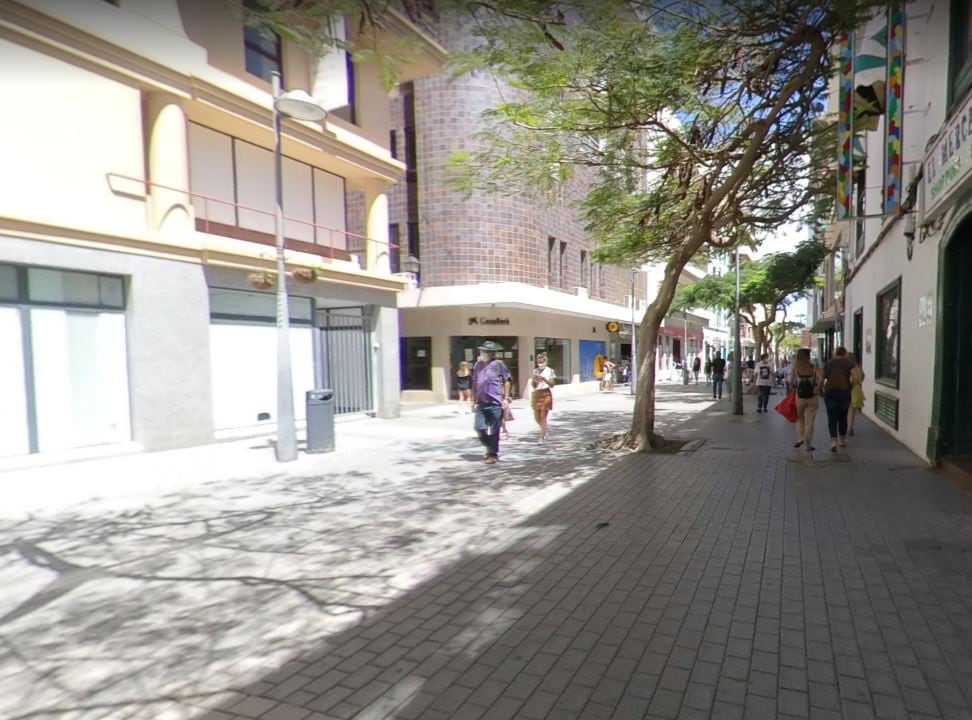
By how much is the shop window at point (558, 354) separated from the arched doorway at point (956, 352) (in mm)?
17516

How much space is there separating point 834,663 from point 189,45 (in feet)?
43.5

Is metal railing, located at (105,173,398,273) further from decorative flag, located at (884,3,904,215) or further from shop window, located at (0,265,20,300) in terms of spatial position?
decorative flag, located at (884,3,904,215)

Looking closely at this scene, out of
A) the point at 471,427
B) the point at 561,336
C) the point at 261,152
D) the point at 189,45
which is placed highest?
the point at 189,45

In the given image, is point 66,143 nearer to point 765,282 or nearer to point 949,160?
point 949,160

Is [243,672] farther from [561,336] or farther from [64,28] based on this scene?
[561,336]

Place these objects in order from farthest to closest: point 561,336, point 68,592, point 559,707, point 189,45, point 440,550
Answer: point 561,336 → point 189,45 → point 440,550 → point 68,592 → point 559,707

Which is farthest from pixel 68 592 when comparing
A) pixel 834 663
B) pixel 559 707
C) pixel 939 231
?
pixel 939 231

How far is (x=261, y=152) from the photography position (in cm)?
1348

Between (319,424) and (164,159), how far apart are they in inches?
223

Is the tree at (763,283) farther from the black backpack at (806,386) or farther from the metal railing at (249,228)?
the metal railing at (249,228)

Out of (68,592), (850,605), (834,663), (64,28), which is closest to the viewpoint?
(834,663)

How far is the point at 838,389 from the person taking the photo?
31.1 ft

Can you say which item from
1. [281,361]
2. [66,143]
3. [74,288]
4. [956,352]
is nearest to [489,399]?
[281,361]

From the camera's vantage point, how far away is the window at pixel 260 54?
1280cm
